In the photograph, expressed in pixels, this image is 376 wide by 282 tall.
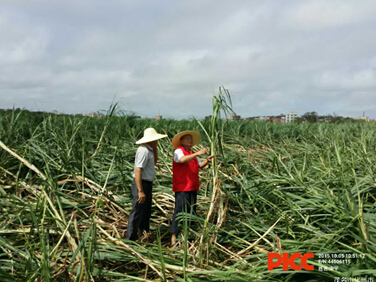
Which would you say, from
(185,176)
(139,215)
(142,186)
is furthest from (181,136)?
(139,215)

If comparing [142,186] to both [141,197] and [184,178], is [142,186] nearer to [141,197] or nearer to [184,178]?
[141,197]

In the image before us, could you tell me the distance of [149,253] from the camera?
→ 1708 mm

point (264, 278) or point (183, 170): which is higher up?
point (183, 170)

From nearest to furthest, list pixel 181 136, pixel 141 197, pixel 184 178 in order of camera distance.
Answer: pixel 141 197, pixel 184 178, pixel 181 136

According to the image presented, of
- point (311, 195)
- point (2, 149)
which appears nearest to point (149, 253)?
point (311, 195)

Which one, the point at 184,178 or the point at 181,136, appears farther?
the point at 181,136

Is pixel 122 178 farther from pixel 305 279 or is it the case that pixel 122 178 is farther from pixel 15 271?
pixel 305 279

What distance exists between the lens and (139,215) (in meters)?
2.37

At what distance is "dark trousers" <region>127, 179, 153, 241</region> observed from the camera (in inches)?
90.9

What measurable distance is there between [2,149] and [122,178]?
63.2 inches

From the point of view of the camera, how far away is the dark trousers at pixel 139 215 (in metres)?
2.31

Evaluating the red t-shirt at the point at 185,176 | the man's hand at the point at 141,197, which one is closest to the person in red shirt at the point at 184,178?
the red t-shirt at the point at 185,176

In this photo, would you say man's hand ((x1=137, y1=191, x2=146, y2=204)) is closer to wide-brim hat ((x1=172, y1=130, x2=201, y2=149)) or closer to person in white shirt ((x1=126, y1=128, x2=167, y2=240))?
person in white shirt ((x1=126, y1=128, x2=167, y2=240))

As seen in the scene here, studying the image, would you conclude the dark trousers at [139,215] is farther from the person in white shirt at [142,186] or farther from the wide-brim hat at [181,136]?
the wide-brim hat at [181,136]
